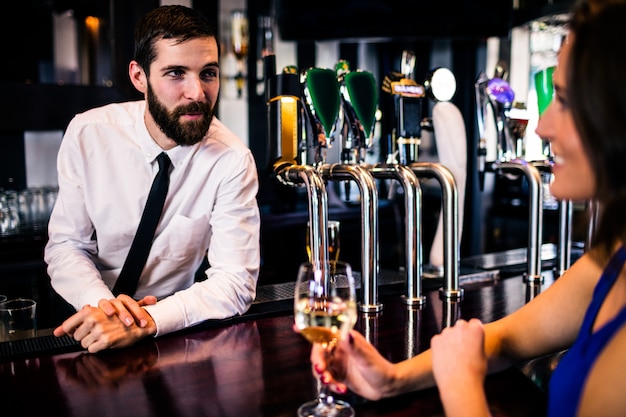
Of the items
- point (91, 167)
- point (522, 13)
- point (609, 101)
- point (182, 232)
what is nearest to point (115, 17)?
point (91, 167)

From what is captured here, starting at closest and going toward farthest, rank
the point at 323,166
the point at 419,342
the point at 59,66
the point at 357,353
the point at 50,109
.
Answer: the point at 357,353 < the point at 419,342 < the point at 323,166 < the point at 50,109 < the point at 59,66

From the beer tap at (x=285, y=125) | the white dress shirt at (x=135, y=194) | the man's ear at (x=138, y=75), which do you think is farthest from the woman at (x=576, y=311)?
the man's ear at (x=138, y=75)

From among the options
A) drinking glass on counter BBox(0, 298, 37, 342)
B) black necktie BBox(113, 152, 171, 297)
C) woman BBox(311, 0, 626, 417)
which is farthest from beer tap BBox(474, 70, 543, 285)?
drinking glass on counter BBox(0, 298, 37, 342)

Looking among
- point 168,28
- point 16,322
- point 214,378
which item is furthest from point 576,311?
point 168,28

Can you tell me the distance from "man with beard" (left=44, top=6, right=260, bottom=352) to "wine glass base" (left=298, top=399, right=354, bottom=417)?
28.8 inches

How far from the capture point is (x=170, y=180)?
189 cm

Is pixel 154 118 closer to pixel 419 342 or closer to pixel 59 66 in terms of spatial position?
pixel 419 342

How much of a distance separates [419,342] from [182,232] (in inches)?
33.9

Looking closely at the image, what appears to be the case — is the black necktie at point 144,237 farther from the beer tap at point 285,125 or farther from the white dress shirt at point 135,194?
the beer tap at point 285,125

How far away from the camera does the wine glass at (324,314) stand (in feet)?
3.23

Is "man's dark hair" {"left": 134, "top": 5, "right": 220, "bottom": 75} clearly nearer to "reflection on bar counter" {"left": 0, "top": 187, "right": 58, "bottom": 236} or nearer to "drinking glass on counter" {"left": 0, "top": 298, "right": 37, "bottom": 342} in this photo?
"drinking glass on counter" {"left": 0, "top": 298, "right": 37, "bottom": 342}

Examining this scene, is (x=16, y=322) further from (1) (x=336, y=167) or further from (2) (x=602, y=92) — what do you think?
(2) (x=602, y=92)

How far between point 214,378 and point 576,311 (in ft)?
2.13

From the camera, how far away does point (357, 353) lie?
3.32 ft
